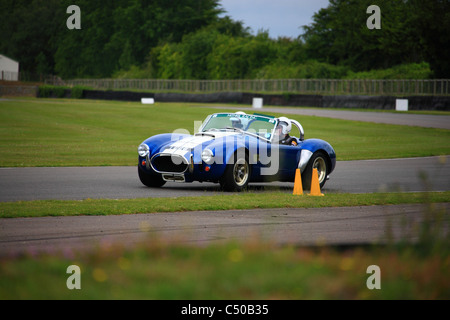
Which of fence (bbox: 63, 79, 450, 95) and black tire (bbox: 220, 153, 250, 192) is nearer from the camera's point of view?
black tire (bbox: 220, 153, 250, 192)

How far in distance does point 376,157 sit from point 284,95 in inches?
1375

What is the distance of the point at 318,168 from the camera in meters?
14.5

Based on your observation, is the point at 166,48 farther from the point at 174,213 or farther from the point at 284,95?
the point at 174,213

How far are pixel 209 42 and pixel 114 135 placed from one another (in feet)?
240

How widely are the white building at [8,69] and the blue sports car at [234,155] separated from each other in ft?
336

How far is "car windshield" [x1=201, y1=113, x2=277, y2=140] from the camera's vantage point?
14133 millimetres

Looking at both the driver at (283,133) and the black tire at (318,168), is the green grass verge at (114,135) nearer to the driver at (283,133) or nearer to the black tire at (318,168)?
the driver at (283,133)

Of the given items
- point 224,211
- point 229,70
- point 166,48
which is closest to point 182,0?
point 166,48

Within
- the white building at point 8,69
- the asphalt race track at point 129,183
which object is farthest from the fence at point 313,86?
the asphalt race track at point 129,183

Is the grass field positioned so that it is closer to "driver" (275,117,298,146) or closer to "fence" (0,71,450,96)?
"driver" (275,117,298,146)

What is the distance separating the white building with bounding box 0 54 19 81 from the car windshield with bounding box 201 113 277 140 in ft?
334

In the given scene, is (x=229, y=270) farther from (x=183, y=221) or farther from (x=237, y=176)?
(x=237, y=176)

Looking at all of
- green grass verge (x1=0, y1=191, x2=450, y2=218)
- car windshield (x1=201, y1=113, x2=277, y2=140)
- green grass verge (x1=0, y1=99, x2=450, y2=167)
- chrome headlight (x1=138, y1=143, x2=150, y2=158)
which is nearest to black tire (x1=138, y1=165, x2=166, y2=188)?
chrome headlight (x1=138, y1=143, x2=150, y2=158)

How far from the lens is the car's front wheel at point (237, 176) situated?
13047mm
